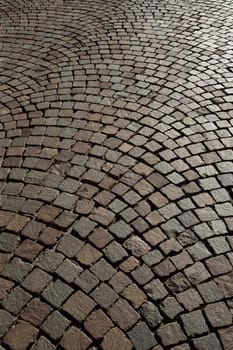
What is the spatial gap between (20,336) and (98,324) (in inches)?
21.7

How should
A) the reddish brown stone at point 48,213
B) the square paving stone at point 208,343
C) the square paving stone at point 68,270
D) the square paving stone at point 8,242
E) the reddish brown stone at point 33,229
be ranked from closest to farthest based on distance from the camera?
1. the square paving stone at point 208,343
2. the square paving stone at point 68,270
3. the square paving stone at point 8,242
4. the reddish brown stone at point 33,229
5. the reddish brown stone at point 48,213

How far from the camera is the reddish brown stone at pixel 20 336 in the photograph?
2.74 m

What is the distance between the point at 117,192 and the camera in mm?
3863

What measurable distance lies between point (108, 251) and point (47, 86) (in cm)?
317

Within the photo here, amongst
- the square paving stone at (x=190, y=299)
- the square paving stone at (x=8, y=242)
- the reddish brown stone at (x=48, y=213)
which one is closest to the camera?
the square paving stone at (x=190, y=299)

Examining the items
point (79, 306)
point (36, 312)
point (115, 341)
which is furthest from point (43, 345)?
point (115, 341)

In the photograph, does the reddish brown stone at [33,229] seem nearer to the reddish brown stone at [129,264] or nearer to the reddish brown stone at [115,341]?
the reddish brown stone at [129,264]

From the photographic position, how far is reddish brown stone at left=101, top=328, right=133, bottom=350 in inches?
106

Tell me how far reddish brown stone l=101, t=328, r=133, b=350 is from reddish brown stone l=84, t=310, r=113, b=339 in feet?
0.15

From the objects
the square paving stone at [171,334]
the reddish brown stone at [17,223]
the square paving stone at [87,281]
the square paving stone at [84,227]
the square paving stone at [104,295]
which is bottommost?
the square paving stone at [171,334]

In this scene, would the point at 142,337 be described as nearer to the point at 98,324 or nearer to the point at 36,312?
the point at 98,324

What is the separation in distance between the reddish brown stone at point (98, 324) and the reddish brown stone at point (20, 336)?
379mm

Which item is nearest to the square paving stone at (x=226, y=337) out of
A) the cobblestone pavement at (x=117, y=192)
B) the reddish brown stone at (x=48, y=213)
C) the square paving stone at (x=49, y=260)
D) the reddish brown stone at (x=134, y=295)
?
the cobblestone pavement at (x=117, y=192)

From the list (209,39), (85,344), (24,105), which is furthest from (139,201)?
(209,39)
